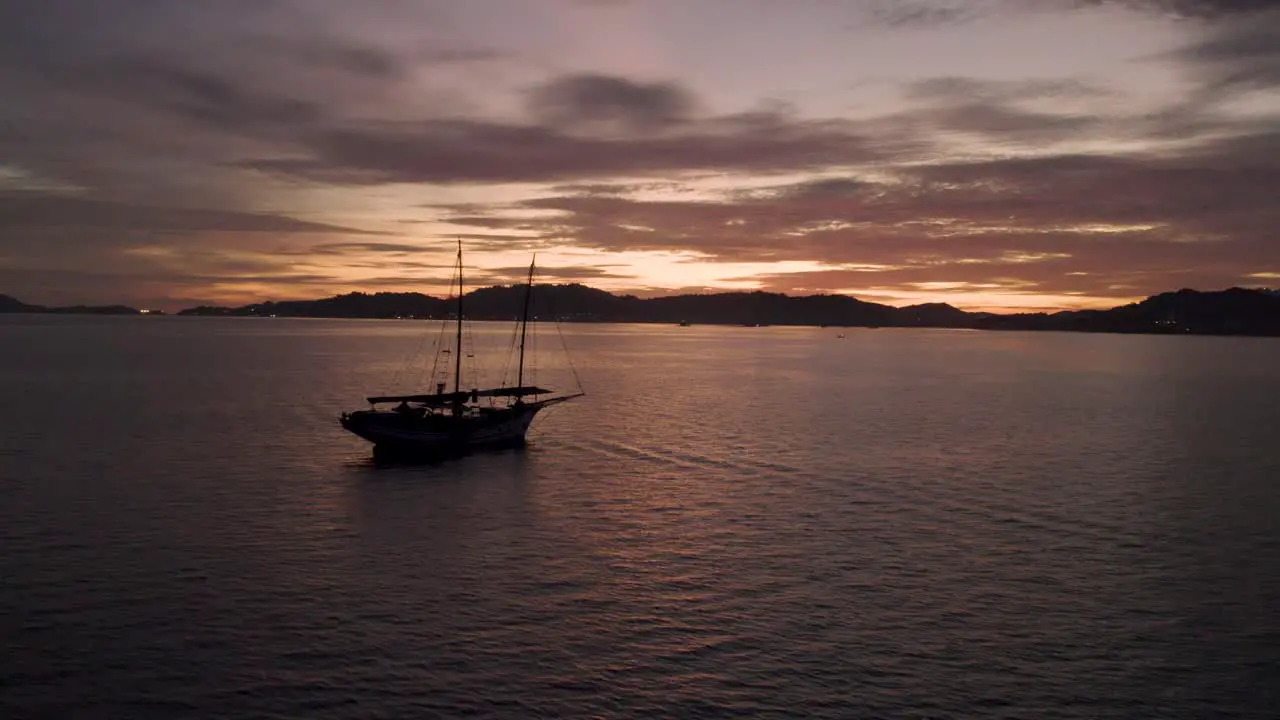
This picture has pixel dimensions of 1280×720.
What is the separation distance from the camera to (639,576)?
3788cm

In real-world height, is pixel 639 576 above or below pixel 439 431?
below

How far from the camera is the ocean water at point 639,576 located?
26.8m

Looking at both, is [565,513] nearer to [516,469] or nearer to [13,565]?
[516,469]

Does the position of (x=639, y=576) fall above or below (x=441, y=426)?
below

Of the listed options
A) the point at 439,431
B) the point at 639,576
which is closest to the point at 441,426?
the point at 439,431

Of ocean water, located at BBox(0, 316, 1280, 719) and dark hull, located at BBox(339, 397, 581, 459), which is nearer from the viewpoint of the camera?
ocean water, located at BBox(0, 316, 1280, 719)

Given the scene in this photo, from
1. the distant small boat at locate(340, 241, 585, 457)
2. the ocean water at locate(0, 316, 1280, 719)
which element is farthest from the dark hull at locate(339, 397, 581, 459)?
the ocean water at locate(0, 316, 1280, 719)

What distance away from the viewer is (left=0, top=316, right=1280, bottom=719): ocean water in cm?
2677

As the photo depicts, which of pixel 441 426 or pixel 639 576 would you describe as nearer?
pixel 639 576

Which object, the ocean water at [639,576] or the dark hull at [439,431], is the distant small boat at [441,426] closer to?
the dark hull at [439,431]

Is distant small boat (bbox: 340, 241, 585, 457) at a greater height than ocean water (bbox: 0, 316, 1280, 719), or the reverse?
distant small boat (bbox: 340, 241, 585, 457)

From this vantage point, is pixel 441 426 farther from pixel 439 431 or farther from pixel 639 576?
pixel 639 576

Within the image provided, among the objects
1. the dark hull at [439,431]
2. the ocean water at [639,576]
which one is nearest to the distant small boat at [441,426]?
the dark hull at [439,431]

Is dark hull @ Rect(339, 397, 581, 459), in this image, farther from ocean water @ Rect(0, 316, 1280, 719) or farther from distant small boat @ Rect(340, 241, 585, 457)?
ocean water @ Rect(0, 316, 1280, 719)
